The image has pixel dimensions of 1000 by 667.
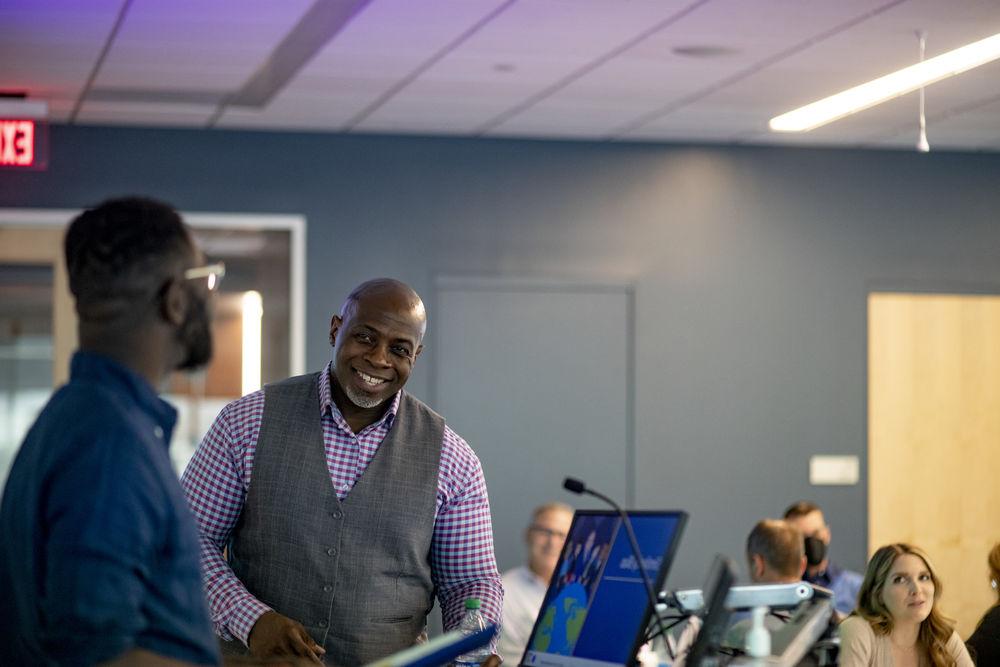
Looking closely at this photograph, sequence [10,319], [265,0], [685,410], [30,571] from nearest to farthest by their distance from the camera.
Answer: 1. [30,571]
2. [265,0]
3. [10,319]
4. [685,410]

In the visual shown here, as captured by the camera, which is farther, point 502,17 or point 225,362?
point 225,362

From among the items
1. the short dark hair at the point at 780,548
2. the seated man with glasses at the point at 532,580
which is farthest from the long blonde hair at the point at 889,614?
the seated man with glasses at the point at 532,580

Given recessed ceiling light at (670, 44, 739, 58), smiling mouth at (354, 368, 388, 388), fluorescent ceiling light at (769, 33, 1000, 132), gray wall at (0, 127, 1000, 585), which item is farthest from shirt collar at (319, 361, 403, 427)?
gray wall at (0, 127, 1000, 585)

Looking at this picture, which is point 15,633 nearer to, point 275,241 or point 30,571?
point 30,571

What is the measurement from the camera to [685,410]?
6.80 m

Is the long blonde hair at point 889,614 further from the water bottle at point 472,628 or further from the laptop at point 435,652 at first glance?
the laptop at point 435,652

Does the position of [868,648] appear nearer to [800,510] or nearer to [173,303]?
[800,510]

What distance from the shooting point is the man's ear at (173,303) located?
1.59 meters

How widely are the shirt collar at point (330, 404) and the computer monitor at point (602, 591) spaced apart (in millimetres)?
546

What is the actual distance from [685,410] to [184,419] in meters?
2.50

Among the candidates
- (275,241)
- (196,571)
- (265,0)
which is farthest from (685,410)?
(196,571)

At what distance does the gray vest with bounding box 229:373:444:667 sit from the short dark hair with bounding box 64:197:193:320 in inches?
46.3

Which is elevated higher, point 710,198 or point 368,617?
point 710,198

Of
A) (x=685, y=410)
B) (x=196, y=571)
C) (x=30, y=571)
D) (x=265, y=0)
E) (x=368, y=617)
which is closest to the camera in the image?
(x=30, y=571)
